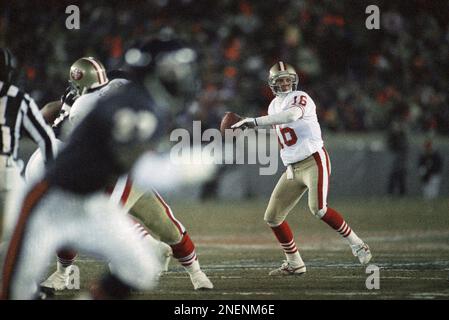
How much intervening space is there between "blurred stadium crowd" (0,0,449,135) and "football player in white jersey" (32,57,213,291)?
28.7ft

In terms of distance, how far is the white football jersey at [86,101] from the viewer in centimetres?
611

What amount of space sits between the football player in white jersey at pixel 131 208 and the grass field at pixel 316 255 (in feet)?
0.65

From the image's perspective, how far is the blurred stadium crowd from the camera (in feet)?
51.7

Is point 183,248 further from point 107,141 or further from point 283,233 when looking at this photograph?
point 107,141

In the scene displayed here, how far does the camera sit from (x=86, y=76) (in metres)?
6.52

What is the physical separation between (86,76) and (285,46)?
10347mm

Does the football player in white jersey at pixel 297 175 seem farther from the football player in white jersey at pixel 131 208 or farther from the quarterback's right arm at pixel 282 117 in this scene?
the football player in white jersey at pixel 131 208

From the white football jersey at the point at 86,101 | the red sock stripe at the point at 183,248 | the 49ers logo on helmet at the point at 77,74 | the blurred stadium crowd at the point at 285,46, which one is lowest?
the red sock stripe at the point at 183,248

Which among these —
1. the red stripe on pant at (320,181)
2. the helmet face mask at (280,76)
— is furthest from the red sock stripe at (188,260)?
the helmet face mask at (280,76)

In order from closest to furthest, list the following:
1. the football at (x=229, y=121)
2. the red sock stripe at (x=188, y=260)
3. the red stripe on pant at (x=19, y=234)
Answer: the red stripe on pant at (x=19, y=234) < the red sock stripe at (x=188, y=260) < the football at (x=229, y=121)

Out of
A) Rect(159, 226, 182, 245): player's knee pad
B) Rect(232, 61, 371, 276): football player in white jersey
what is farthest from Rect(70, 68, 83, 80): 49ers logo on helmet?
Rect(232, 61, 371, 276): football player in white jersey

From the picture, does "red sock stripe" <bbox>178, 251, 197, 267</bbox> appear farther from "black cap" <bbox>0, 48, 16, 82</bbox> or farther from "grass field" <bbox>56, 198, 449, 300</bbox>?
"black cap" <bbox>0, 48, 16, 82</bbox>

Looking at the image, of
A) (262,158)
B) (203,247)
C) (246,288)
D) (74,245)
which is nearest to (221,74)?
(262,158)

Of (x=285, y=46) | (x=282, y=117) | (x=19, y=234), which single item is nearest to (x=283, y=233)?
(x=282, y=117)
